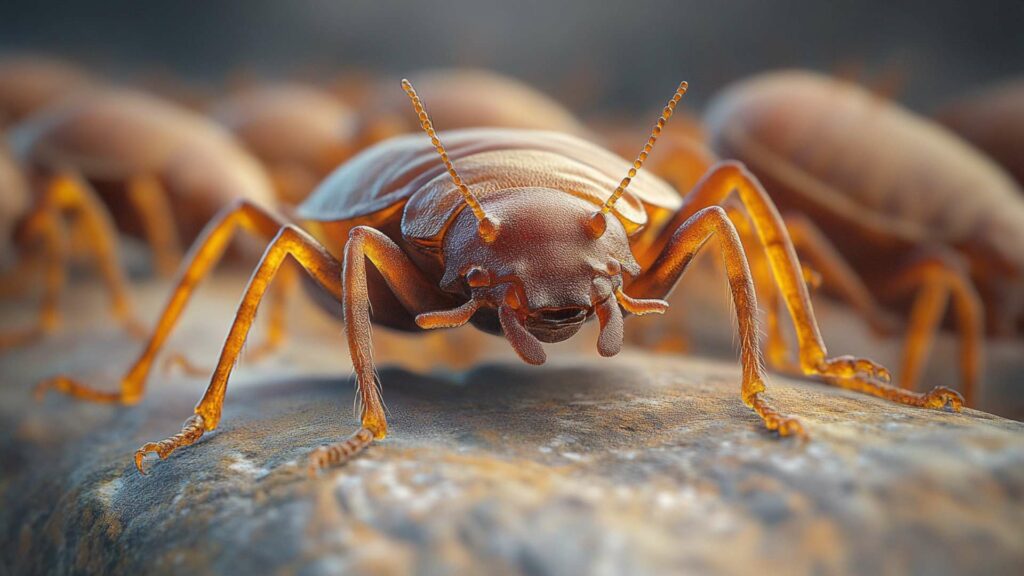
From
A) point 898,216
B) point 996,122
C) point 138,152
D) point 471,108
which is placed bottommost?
point 898,216

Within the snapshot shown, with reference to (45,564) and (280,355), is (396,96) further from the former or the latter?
(45,564)

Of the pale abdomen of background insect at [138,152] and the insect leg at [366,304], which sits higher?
the pale abdomen of background insect at [138,152]

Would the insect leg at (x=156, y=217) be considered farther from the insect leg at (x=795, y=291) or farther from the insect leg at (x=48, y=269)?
the insect leg at (x=795, y=291)

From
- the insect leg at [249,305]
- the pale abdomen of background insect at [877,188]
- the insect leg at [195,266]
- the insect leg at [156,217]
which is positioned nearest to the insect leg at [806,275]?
the pale abdomen of background insect at [877,188]

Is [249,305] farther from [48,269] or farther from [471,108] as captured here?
[471,108]

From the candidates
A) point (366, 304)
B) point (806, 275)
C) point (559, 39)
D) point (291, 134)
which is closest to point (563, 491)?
point (366, 304)

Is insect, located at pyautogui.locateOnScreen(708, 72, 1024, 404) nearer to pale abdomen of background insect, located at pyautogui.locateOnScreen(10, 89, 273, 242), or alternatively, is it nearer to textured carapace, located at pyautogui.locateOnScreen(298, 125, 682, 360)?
textured carapace, located at pyautogui.locateOnScreen(298, 125, 682, 360)

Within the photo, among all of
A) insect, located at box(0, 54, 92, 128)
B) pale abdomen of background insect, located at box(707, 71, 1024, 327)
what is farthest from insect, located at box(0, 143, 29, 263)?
pale abdomen of background insect, located at box(707, 71, 1024, 327)

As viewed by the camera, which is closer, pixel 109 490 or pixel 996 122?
pixel 109 490
